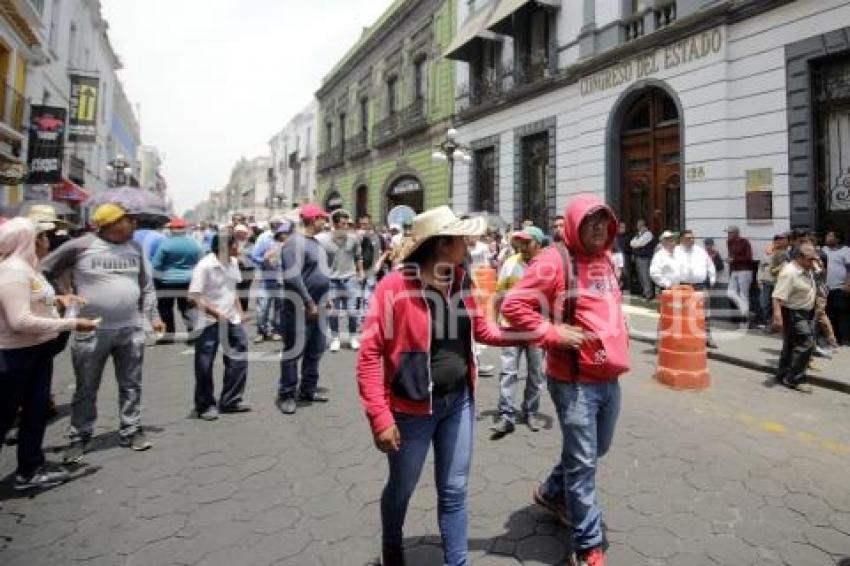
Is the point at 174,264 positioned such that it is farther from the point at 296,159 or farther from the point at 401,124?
the point at 296,159

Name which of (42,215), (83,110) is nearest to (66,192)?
(83,110)

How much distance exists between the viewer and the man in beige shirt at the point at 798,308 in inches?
245

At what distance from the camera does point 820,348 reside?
8031 millimetres

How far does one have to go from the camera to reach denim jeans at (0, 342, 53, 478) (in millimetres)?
3478

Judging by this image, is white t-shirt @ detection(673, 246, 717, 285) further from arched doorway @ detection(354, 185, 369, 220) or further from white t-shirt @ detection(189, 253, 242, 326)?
arched doorway @ detection(354, 185, 369, 220)

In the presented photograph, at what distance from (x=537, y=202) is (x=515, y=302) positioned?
14491 millimetres

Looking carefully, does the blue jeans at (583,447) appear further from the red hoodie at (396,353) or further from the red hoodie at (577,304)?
the red hoodie at (396,353)

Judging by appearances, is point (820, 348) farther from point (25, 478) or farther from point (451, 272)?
point (25, 478)

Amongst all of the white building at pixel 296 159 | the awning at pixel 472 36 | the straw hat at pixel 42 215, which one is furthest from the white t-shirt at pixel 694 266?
the white building at pixel 296 159

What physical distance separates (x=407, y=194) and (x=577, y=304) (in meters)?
23.0

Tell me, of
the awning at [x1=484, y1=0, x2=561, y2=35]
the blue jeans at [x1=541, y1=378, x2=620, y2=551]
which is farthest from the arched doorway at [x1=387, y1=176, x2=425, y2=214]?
the blue jeans at [x1=541, y1=378, x2=620, y2=551]

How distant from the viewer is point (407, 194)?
2533 cm

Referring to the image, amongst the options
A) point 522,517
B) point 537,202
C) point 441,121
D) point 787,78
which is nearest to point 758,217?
point 787,78

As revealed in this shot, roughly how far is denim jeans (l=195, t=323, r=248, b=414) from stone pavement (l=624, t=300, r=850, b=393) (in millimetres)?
6542
